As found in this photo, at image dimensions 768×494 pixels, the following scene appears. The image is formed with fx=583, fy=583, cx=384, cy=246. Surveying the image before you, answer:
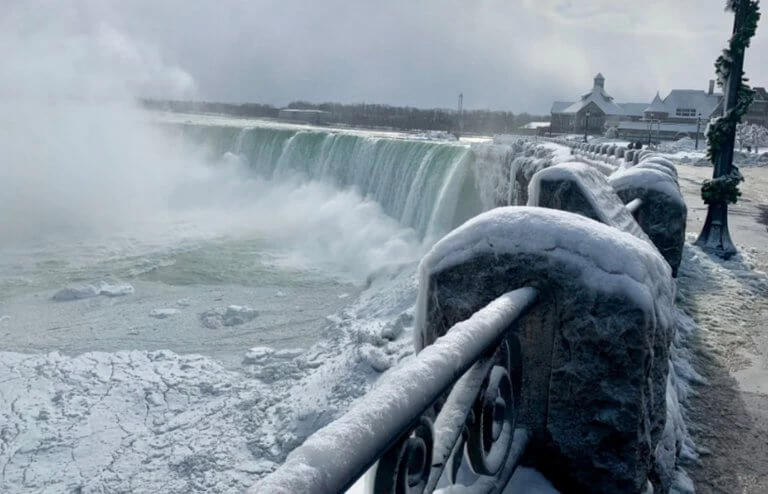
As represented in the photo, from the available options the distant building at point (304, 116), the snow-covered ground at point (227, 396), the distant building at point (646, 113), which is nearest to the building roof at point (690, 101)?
the distant building at point (646, 113)

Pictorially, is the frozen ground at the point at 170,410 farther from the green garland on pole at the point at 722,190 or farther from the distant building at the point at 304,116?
the distant building at the point at 304,116

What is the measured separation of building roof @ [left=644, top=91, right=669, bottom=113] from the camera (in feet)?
209

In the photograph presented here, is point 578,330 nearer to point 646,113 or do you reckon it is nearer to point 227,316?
point 227,316

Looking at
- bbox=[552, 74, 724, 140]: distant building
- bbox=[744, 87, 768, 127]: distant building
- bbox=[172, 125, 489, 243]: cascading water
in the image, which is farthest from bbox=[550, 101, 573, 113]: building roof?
bbox=[172, 125, 489, 243]: cascading water

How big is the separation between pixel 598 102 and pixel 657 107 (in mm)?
7910

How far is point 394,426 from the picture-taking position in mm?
1000

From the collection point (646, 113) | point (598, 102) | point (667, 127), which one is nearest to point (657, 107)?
point (646, 113)

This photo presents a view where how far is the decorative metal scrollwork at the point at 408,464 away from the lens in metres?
1.08

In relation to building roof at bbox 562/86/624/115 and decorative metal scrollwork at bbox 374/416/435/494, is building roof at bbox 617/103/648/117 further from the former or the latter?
decorative metal scrollwork at bbox 374/416/435/494

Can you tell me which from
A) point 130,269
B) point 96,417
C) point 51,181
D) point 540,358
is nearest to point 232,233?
point 130,269

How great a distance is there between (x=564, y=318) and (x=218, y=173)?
2986 cm

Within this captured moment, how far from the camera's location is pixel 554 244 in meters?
2.02

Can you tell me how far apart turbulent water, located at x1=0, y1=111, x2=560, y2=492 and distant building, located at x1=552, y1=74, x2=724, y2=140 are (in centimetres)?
4195

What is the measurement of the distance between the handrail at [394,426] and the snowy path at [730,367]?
7.30 ft
